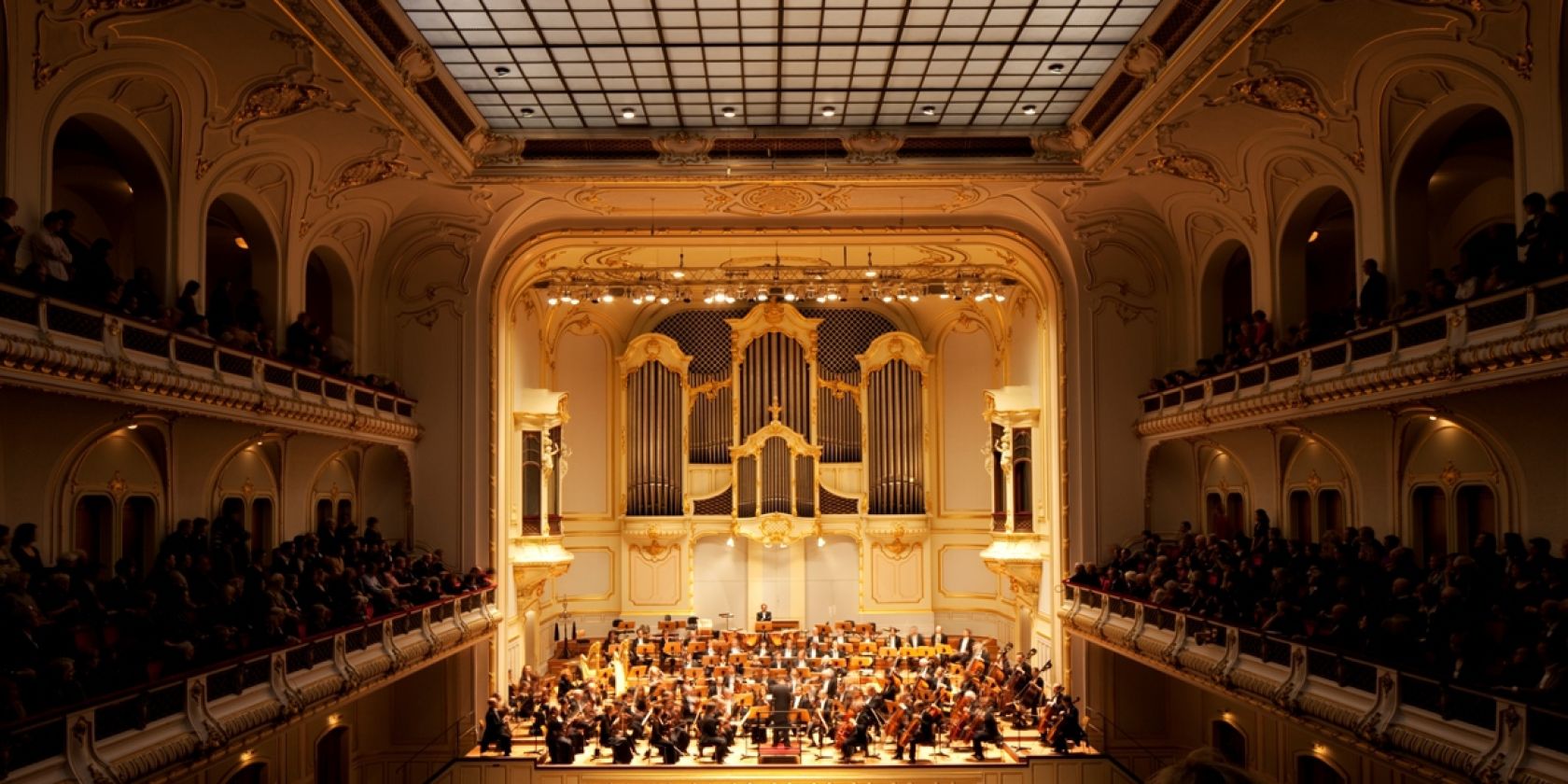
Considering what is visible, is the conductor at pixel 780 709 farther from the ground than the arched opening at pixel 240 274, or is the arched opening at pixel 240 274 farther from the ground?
the arched opening at pixel 240 274

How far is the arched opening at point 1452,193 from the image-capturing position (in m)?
12.5

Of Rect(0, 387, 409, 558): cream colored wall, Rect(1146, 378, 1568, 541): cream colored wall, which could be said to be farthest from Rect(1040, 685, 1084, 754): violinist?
Rect(0, 387, 409, 558): cream colored wall

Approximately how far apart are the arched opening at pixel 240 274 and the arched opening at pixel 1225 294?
12.7 metres

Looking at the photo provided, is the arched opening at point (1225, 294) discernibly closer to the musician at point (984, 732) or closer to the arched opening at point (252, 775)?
the musician at point (984, 732)

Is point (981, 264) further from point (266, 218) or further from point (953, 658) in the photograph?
point (266, 218)

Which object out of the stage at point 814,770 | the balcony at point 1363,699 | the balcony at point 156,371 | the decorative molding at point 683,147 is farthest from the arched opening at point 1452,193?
the balcony at point 156,371

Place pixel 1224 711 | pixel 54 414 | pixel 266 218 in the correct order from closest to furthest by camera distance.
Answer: pixel 54 414
pixel 266 218
pixel 1224 711

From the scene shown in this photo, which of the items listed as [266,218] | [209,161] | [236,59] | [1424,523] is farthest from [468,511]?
[1424,523]

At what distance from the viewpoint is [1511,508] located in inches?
456

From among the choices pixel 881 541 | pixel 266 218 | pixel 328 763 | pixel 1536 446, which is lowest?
pixel 328 763

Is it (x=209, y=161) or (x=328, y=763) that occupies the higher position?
(x=209, y=161)

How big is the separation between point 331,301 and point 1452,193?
48.2 ft

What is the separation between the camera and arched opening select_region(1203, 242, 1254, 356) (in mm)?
18016

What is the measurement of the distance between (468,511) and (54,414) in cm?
800
